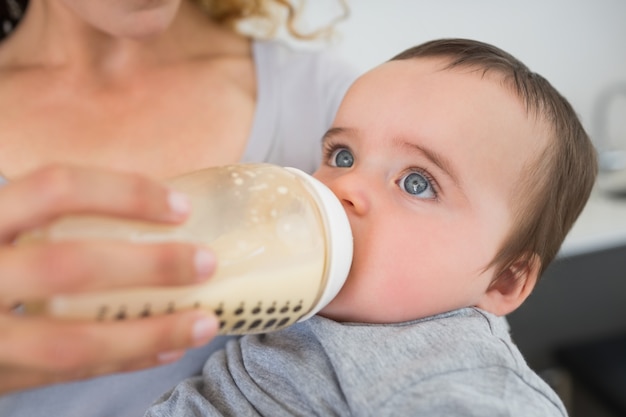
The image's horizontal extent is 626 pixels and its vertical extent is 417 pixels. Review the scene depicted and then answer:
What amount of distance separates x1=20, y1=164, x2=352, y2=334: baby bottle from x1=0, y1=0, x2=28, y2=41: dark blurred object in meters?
0.86

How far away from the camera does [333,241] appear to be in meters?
0.66

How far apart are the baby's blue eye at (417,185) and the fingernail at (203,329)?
0.37m

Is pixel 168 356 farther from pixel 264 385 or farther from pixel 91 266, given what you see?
pixel 264 385

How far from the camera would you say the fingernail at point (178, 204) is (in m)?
0.48

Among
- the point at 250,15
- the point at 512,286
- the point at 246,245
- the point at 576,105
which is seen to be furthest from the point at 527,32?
the point at 246,245

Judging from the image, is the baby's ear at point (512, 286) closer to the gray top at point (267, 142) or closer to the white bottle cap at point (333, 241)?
the white bottle cap at point (333, 241)

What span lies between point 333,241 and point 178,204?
21 cm

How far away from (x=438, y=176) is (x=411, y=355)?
0.22 m

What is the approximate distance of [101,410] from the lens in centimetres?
91

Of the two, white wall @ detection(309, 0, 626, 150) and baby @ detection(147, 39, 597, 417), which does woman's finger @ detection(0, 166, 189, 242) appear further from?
white wall @ detection(309, 0, 626, 150)

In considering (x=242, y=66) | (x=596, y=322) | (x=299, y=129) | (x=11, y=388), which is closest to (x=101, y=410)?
(x=11, y=388)

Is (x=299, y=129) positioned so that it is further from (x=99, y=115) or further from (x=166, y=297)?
(x=166, y=297)

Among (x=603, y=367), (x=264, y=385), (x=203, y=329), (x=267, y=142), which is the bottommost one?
(x=603, y=367)

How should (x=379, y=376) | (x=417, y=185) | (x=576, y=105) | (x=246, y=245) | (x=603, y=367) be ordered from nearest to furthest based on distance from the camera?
(x=246, y=245) < (x=379, y=376) < (x=417, y=185) < (x=603, y=367) < (x=576, y=105)
